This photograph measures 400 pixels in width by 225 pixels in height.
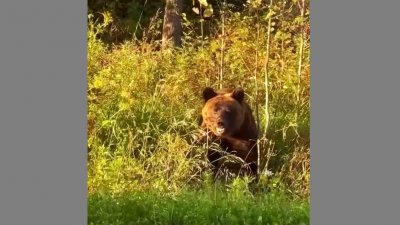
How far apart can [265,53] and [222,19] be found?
378 millimetres

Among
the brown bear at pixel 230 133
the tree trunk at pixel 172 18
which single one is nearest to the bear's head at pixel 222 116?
the brown bear at pixel 230 133

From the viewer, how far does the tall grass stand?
39.6 ft

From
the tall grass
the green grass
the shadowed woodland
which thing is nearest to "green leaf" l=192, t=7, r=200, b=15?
the shadowed woodland

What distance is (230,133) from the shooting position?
39.6 ft

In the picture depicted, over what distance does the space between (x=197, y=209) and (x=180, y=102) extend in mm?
746

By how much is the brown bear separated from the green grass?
20 centimetres

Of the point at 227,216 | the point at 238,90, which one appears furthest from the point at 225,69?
the point at 227,216

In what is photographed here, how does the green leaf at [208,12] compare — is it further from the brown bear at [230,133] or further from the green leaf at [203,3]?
the brown bear at [230,133]

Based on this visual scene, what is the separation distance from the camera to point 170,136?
1212 cm

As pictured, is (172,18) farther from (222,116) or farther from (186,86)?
(222,116)

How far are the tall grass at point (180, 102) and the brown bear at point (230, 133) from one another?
0.07m

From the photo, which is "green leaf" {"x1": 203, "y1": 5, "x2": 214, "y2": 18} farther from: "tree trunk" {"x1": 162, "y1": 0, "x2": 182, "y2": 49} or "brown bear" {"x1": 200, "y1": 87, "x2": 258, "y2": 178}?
"brown bear" {"x1": 200, "y1": 87, "x2": 258, "y2": 178}

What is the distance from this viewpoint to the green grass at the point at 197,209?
1192 cm

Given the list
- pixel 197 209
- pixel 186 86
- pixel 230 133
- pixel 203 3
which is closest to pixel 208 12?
pixel 203 3
